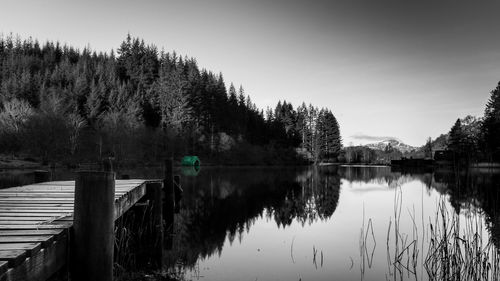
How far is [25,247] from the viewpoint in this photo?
11.5ft

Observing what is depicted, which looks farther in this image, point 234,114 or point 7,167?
point 234,114

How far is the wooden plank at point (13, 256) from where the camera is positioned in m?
3.09

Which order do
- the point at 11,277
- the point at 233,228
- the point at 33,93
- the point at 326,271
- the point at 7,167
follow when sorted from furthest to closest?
the point at 33,93 → the point at 7,167 → the point at 233,228 → the point at 326,271 → the point at 11,277

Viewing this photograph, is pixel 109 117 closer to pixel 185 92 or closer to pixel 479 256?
pixel 185 92

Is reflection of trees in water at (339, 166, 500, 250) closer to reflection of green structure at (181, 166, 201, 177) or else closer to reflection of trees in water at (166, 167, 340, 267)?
reflection of trees in water at (166, 167, 340, 267)

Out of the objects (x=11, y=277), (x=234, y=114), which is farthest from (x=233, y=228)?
(x=234, y=114)

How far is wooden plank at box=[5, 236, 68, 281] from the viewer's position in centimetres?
319

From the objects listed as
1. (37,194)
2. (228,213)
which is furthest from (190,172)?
(37,194)

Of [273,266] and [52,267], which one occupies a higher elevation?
[52,267]

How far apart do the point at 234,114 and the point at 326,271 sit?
80226 mm

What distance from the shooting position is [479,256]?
637cm

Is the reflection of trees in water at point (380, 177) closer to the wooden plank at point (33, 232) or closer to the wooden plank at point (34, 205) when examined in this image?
the wooden plank at point (34, 205)

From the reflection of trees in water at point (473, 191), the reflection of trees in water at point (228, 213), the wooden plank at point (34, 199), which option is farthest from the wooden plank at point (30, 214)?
the reflection of trees in water at point (473, 191)

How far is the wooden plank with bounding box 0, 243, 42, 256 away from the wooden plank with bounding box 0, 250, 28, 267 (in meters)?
0.08
